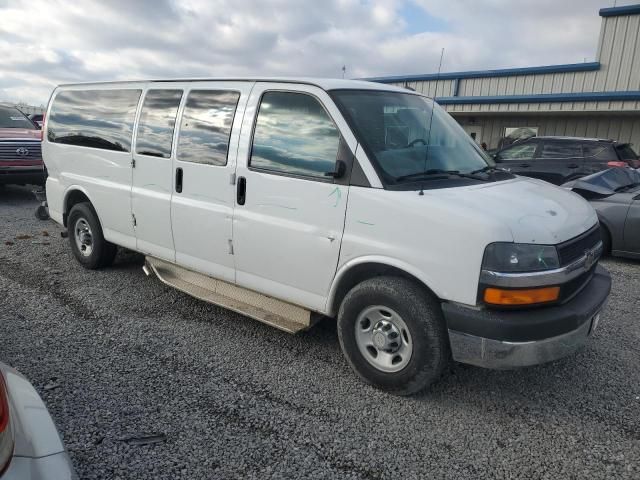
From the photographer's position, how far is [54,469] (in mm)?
1653

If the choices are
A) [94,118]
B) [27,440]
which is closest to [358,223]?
[27,440]

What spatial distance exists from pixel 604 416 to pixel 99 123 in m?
5.18

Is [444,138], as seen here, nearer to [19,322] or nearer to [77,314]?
[77,314]

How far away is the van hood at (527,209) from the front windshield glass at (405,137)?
1.01 feet

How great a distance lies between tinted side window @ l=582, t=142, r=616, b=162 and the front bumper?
8.53 m

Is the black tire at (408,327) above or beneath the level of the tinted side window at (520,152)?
beneath

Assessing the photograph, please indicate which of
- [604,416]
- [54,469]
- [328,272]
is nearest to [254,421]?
[328,272]

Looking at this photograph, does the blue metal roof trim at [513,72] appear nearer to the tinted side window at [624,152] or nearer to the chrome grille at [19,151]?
the tinted side window at [624,152]

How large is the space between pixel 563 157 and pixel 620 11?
716 cm

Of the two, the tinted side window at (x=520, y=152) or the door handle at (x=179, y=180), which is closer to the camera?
the door handle at (x=179, y=180)

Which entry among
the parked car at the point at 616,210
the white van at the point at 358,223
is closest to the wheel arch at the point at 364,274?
the white van at the point at 358,223

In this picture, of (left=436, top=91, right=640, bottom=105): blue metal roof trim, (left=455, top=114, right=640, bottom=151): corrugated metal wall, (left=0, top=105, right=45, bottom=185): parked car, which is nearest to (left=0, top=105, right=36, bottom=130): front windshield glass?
(left=0, top=105, right=45, bottom=185): parked car

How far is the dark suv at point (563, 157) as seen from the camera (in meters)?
10.2

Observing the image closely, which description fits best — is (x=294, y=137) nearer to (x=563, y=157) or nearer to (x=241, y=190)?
(x=241, y=190)
